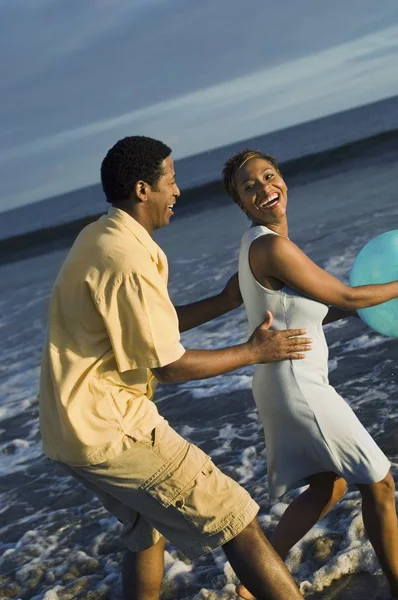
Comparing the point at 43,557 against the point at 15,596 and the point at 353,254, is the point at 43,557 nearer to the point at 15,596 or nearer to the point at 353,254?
the point at 15,596

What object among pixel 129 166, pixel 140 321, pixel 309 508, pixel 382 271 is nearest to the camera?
pixel 140 321

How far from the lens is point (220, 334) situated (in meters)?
9.06

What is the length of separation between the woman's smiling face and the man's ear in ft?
1.84

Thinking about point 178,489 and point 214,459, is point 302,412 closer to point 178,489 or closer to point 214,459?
point 178,489

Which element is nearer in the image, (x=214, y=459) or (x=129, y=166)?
(x=129, y=166)

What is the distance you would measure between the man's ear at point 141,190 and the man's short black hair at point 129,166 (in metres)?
0.01

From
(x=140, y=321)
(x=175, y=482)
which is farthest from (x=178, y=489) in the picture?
(x=140, y=321)

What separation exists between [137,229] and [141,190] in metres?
0.17

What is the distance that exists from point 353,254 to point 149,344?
8705mm

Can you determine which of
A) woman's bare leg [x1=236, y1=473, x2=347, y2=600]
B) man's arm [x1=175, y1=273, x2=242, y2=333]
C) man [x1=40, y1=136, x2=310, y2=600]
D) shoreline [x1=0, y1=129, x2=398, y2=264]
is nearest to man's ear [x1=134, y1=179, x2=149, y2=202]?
man [x1=40, y1=136, x2=310, y2=600]

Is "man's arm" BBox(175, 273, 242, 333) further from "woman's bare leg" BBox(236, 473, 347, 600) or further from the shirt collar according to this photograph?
"woman's bare leg" BBox(236, 473, 347, 600)

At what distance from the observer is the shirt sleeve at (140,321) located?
3072 millimetres

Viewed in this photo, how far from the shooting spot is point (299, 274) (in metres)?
3.48

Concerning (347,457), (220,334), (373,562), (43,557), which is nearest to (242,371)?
(220,334)
